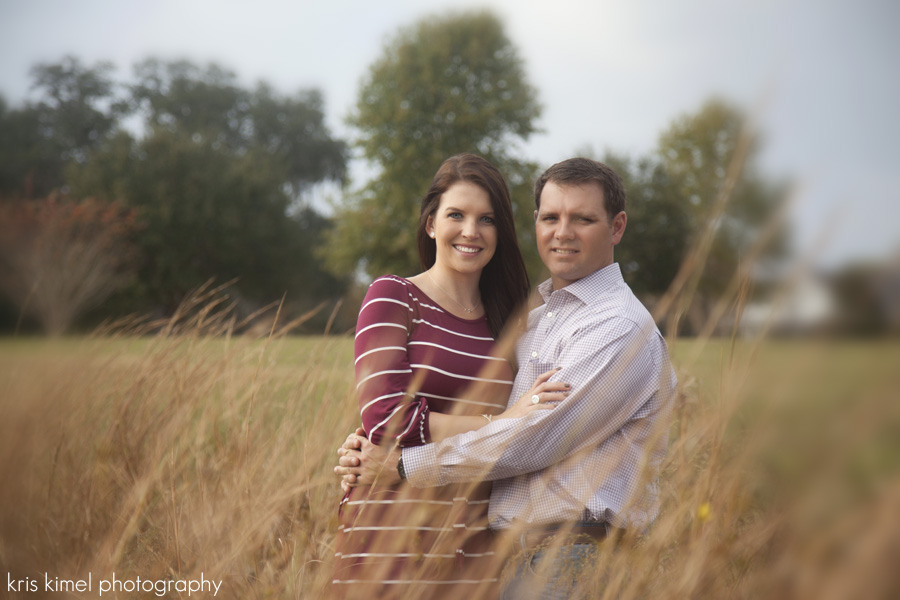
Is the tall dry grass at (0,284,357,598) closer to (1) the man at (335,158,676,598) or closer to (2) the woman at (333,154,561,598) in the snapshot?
(2) the woman at (333,154,561,598)

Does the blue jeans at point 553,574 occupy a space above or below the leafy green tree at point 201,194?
below

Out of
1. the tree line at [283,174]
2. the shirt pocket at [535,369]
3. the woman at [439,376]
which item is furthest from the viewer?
the tree line at [283,174]

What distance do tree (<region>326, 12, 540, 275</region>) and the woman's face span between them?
19724 mm

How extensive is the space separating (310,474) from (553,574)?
130cm

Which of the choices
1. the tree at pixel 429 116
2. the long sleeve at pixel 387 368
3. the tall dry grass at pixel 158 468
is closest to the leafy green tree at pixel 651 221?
the tree at pixel 429 116

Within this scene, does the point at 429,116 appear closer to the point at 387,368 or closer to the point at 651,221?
the point at 651,221

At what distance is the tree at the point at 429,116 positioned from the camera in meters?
22.9

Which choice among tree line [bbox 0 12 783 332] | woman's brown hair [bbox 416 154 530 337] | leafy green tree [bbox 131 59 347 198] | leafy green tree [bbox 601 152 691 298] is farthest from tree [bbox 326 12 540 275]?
woman's brown hair [bbox 416 154 530 337]

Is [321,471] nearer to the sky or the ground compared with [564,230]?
nearer to the ground

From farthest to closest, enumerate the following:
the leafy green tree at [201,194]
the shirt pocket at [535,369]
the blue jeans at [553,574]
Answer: the leafy green tree at [201,194] < the shirt pocket at [535,369] < the blue jeans at [553,574]

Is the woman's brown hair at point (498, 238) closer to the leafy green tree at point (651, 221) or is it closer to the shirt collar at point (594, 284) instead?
the shirt collar at point (594, 284)

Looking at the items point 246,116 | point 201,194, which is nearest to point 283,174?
point 201,194

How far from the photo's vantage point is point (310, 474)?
9.37ft

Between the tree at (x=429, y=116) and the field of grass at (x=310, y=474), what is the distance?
18.9m
